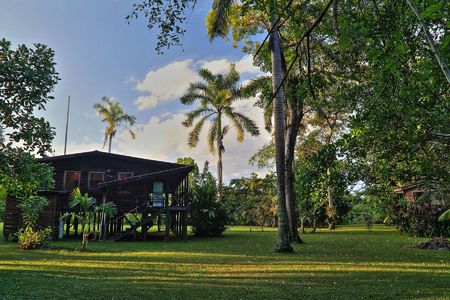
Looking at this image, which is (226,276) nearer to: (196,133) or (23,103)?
(23,103)

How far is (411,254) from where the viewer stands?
35.9 ft

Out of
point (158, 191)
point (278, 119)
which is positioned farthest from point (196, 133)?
point (278, 119)

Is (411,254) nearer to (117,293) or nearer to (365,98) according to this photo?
(365,98)

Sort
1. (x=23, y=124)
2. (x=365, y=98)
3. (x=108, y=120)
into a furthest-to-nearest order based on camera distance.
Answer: (x=108, y=120) < (x=365, y=98) < (x=23, y=124)

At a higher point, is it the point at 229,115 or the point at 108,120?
the point at 108,120

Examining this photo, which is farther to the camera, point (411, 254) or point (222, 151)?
point (222, 151)

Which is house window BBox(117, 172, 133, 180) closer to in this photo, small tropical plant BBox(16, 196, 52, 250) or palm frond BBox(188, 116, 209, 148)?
small tropical plant BBox(16, 196, 52, 250)

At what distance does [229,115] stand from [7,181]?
23.6 metres

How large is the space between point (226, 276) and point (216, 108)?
24.2 meters

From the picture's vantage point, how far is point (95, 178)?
2147 centimetres

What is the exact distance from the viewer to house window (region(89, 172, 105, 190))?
2136cm

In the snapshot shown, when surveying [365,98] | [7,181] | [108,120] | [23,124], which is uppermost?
[108,120]

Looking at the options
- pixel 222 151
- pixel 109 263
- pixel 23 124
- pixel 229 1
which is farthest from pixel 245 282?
pixel 222 151

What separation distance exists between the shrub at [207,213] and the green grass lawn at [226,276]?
916 cm
